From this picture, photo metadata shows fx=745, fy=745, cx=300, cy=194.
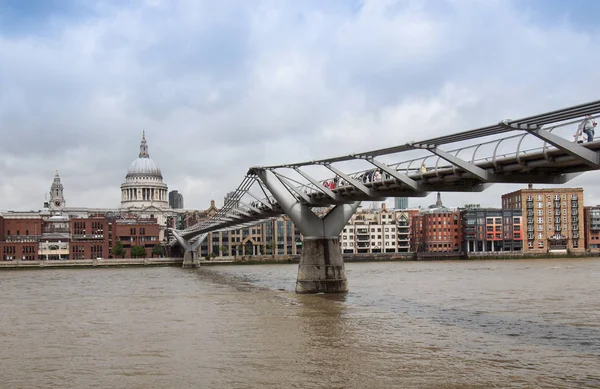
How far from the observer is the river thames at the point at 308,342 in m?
18.8

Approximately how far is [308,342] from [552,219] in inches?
5138

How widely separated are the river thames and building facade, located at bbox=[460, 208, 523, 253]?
99.8 m

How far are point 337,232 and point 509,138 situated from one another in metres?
22.3

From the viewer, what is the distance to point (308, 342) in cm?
2470

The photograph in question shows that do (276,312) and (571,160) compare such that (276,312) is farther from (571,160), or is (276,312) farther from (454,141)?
(571,160)

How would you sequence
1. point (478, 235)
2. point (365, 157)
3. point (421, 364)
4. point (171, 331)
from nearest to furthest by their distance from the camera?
point (421, 364) < point (171, 331) < point (365, 157) < point (478, 235)

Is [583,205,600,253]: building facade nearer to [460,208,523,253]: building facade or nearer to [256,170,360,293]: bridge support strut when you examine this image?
[460,208,523,253]: building facade

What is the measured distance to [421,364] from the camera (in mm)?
20266

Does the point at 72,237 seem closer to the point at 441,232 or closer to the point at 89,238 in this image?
the point at 89,238

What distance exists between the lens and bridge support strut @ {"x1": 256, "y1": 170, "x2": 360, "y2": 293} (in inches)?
1751

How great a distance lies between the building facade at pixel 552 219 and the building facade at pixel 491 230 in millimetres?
1673

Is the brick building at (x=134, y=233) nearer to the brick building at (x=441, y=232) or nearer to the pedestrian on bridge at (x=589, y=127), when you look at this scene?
the brick building at (x=441, y=232)

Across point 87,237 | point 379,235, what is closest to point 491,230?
point 379,235

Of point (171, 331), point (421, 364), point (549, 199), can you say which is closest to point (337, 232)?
point (171, 331)
